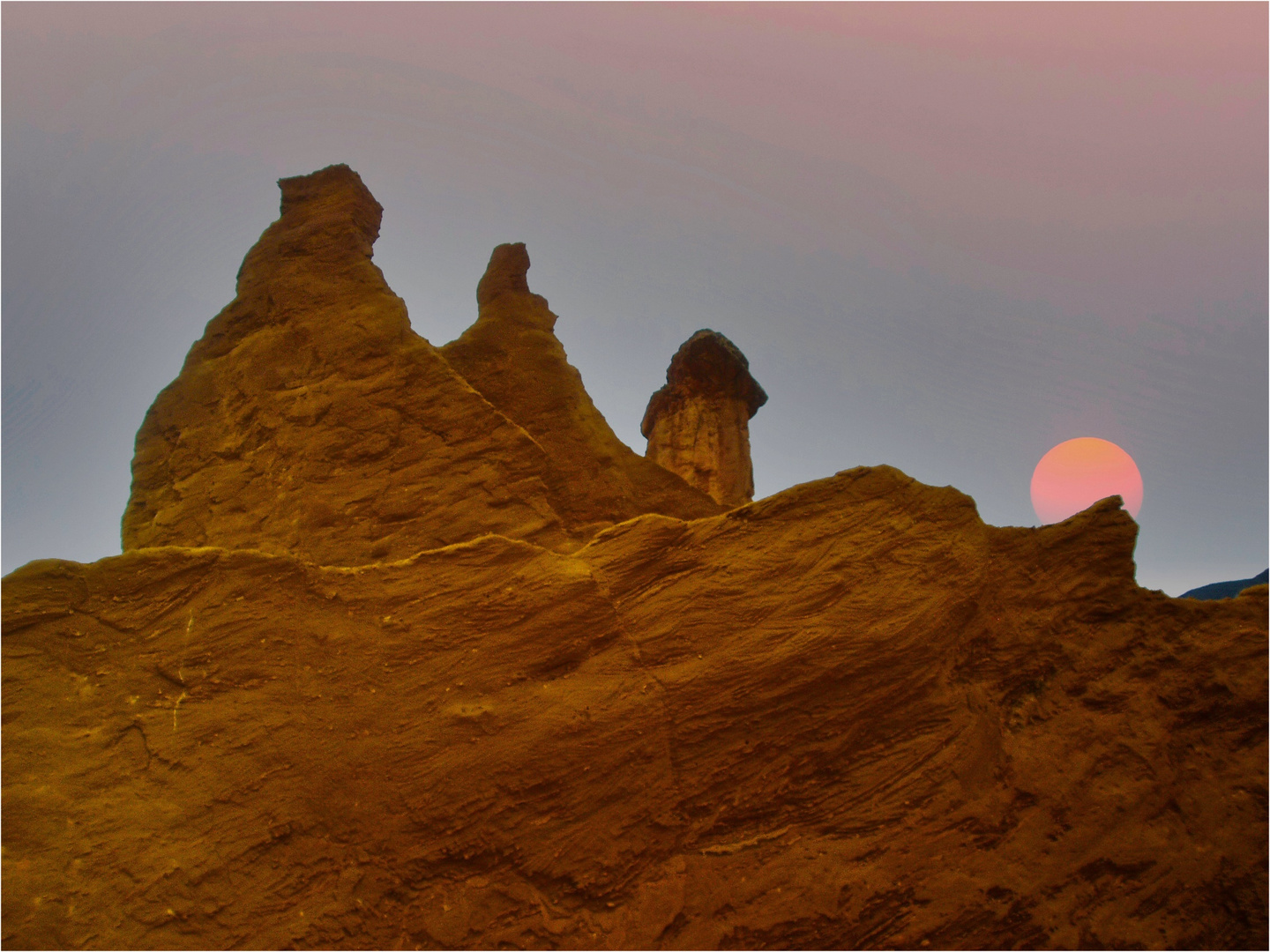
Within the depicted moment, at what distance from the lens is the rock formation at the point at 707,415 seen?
727 inches

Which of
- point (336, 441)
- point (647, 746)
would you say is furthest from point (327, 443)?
point (647, 746)

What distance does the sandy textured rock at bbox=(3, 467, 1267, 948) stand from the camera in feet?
20.3

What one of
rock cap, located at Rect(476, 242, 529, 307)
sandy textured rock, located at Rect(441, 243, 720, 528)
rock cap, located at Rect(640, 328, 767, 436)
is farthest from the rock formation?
rock cap, located at Rect(476, 242, 529, 307)

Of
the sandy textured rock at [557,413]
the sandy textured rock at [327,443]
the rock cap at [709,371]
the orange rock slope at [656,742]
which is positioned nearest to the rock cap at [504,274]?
the sandy textured rock at [557,413]

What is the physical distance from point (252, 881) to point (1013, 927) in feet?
20.3

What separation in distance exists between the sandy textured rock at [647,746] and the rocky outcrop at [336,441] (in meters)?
1.77

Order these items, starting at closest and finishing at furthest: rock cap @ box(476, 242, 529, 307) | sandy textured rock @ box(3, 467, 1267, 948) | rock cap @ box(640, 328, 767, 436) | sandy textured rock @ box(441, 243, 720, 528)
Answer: sandy textured rock @ box(3, 467, 1267, 948), sandy textured rock @ box(441, 243, 720, 528), rock cap @ box(476, 242, 529, 307), rock cap @ box(640, 328, 767, 436)

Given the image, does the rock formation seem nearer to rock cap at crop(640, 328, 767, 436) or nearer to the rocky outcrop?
rock cap at crop(640, 328, 767, 436)

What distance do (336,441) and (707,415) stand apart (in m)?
10.9

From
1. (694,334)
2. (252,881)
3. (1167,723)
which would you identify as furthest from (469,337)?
(1167,723)

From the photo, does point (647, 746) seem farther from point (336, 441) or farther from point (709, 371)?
point (709, 371)

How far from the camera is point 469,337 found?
13.9 m

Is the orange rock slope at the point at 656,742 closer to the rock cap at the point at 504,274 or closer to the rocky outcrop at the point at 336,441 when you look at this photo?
the rocky outcrop at the point at 336,441

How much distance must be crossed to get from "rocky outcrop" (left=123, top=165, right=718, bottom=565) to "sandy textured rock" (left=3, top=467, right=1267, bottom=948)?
1.77m
